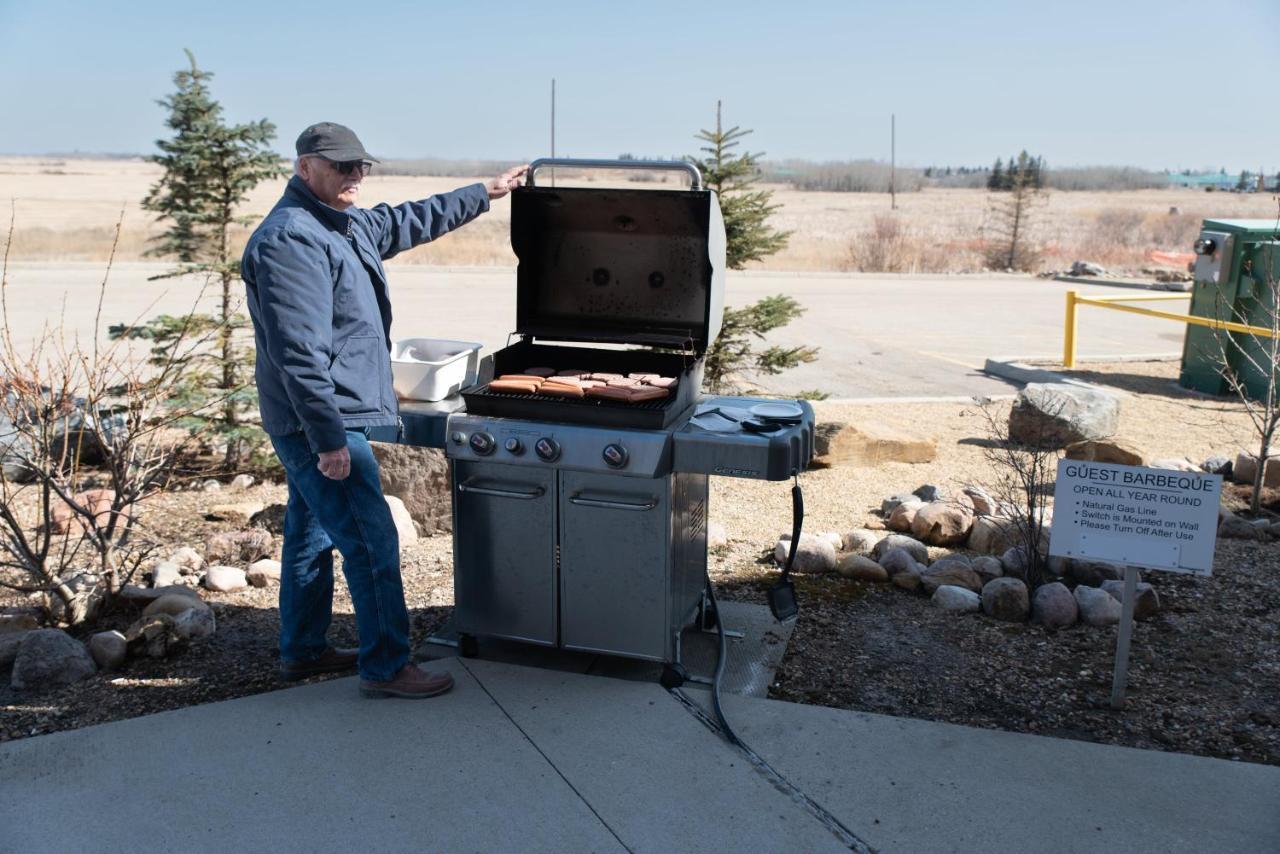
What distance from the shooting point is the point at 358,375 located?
3785 mm

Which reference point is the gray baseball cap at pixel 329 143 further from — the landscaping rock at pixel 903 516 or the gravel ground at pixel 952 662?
Result: the landscaping rock at pixel 903 516

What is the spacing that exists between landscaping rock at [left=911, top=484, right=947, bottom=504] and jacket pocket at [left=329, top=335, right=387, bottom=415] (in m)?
3.87

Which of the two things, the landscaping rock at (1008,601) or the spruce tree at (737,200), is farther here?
the spruce tree at (737,200)

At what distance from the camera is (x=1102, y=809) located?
320cm

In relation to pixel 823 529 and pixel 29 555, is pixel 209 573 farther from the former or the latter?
pixel 823 529

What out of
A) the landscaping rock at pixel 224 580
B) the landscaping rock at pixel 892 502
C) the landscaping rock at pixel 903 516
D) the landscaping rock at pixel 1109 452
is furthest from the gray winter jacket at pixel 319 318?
the landscaping rock at pixel 1109 452

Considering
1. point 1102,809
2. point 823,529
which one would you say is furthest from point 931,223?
point 1102,809

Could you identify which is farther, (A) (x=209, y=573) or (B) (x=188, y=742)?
(A) (x=209, y=573)

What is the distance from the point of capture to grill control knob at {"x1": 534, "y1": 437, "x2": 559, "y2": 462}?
12.6 ft

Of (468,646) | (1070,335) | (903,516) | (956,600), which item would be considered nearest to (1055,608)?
(956,600)

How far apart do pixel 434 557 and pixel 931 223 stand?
45.7 metres

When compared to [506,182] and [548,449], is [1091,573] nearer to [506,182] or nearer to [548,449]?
[548,449]

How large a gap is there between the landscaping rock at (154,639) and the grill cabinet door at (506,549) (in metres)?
1.18

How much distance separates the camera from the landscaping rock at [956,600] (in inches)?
190
